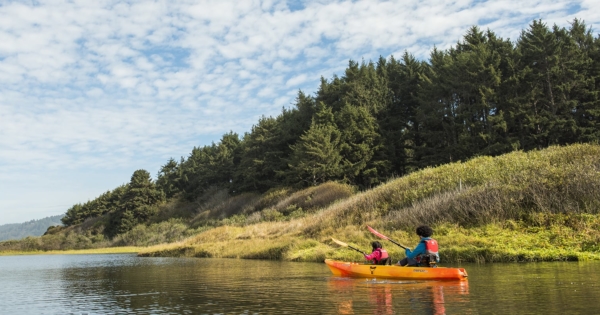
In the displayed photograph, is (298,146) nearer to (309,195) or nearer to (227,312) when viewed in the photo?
(309,195)

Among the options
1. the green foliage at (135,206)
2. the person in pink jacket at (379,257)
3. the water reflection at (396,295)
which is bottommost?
the water reflection at (396,295)

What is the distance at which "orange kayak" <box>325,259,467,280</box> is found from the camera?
14883 millimetres

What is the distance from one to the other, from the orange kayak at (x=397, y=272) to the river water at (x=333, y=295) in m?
0.27

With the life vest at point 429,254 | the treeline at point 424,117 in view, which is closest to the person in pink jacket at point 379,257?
the life vest at point 429,254

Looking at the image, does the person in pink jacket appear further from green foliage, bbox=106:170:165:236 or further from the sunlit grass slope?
green foliage, bbox=106:170:165:236

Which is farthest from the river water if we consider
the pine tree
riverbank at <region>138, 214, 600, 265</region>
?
the pine tree

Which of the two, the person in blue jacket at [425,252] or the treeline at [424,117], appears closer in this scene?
the person in blue jacket at [425,252]

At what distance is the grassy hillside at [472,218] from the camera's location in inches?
868

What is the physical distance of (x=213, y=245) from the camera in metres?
41.3

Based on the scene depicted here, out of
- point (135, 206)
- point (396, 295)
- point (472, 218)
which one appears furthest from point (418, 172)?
point (135, 206)

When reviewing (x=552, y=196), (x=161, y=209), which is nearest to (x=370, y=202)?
(x=552, y=196)

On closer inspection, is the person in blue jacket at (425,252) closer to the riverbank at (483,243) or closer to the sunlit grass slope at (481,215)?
the riverbank at (483,243)

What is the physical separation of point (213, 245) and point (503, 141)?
3056cm

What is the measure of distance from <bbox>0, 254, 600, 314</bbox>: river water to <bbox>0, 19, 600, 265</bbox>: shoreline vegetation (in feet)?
20.5
